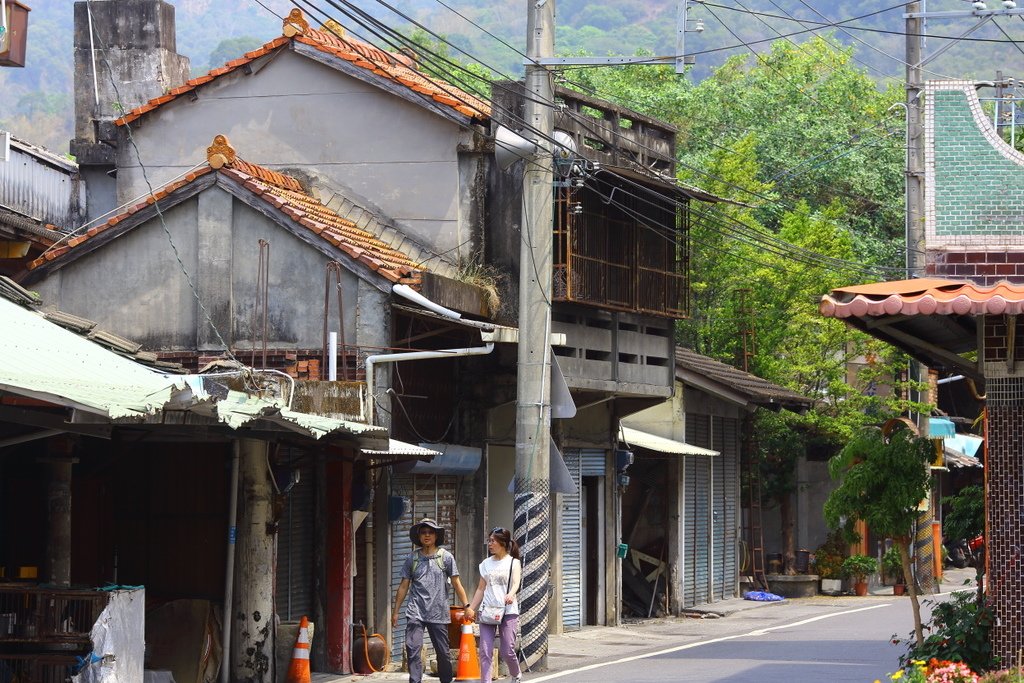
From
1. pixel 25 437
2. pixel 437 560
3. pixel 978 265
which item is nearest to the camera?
pixel 978 265

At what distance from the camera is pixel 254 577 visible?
17188 millimetres

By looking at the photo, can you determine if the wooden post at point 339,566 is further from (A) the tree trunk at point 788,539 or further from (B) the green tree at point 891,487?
(A) the tree trunk at point 788,539

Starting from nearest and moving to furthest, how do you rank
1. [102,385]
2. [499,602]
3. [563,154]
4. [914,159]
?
[102,385]
[499,602]
[563,154]
[914,159]

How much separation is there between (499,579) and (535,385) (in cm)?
399

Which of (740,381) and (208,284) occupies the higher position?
(208,284)

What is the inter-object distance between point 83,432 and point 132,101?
14065 mm

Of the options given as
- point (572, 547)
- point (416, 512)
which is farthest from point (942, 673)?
point (572, 547)

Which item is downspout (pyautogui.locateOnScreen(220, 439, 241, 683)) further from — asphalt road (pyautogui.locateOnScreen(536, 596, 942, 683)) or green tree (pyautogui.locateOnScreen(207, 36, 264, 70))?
green tree (pyautogui.locateOnScreen(207, 36, 264, 70))

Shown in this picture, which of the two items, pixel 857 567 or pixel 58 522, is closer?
pixel 58 522

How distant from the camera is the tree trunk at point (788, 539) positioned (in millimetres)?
34125

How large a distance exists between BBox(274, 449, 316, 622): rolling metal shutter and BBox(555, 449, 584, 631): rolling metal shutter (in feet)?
22.0

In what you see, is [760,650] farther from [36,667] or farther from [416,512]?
[36,667]

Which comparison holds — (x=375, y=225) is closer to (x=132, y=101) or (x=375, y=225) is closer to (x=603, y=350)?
(x=603, y=350)

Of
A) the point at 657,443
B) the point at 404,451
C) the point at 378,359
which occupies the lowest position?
the point at 404,451
